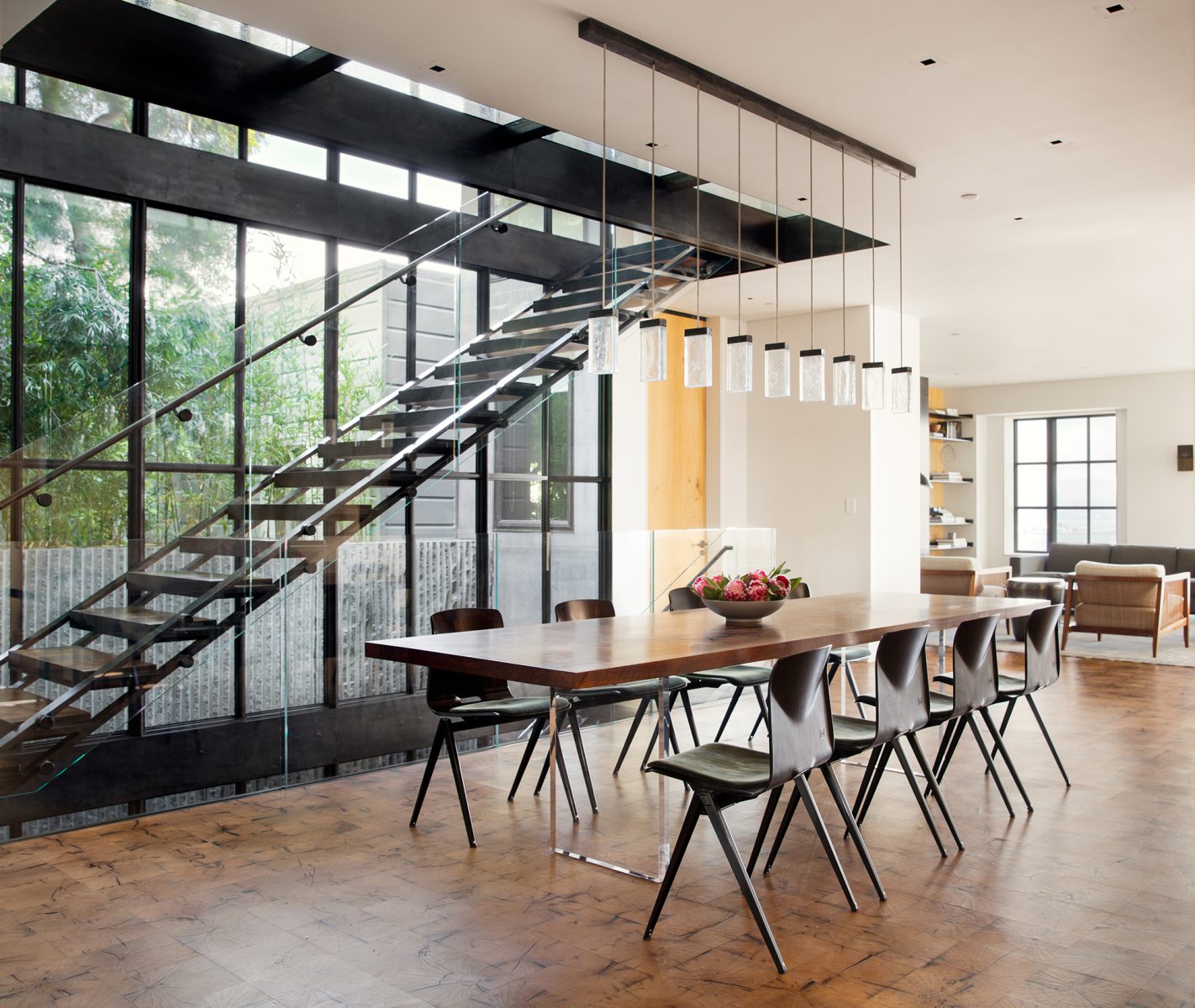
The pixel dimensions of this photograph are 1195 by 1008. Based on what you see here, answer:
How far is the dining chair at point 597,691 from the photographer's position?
14.5 ft

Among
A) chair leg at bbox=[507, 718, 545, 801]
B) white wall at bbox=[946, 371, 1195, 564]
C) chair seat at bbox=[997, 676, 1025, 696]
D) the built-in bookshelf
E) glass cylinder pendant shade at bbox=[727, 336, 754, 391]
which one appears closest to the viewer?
glass cylinder pendant shade at bbox=[727, 336, 754, 391]

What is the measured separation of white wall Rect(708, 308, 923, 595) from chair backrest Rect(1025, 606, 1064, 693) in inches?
157

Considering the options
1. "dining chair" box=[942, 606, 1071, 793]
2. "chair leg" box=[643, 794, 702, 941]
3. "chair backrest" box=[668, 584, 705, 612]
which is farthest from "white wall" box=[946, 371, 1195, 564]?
"chair leg" box=[643, 794, 702, 941]

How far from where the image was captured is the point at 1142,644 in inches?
403

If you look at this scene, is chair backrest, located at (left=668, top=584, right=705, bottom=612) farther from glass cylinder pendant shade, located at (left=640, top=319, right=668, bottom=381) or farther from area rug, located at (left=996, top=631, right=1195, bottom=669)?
area rug, located at (left=996, top=631, right=1195, bottom=669)

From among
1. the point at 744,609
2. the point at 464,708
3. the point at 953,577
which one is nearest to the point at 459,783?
the point at 464,708

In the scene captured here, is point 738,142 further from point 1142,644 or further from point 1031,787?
point 1142,644

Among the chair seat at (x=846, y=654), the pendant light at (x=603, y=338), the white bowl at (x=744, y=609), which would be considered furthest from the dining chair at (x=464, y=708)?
the chair seat at (x=846, y=654)

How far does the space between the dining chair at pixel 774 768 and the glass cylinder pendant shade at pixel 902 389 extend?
2.30 meters

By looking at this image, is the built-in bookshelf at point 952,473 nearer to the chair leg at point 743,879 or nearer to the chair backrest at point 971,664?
the chair backrest at point 971,664

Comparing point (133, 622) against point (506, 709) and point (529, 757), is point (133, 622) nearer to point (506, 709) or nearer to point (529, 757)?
point (506, 709)

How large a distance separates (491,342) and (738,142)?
1.59 meters

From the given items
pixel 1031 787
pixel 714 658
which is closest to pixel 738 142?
pixel 714 658

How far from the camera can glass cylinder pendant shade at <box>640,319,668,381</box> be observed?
427 cm
